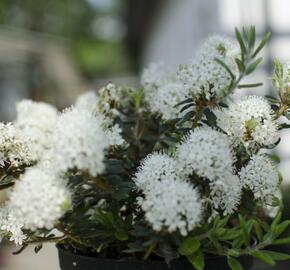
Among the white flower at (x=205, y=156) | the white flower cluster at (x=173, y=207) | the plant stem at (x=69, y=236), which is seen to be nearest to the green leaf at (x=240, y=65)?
the white flower at (x=205, y=156)

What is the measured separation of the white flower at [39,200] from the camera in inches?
29.9

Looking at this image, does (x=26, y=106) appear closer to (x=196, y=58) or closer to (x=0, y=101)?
(x=196, y=58)

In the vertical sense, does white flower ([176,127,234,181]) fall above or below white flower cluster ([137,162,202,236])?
above

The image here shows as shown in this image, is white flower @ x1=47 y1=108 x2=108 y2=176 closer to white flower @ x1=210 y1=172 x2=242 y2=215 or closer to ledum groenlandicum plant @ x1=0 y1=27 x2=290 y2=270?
ledum groenlandicum plant @ x1=0 y1=27 x2=290 y2=270

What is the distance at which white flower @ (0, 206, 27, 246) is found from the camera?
907 mm

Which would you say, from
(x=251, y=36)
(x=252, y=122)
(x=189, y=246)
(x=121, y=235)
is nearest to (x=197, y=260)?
(x=189, y=246)

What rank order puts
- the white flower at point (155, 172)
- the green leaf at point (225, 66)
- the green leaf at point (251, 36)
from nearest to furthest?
1. the white flower at point (155, 172)
2. the green leaf at point (225, 66)
3. the green leaf at point (251, 36)

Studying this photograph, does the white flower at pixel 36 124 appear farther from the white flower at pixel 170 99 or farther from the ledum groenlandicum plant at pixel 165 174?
the white flower at pixel 170 99

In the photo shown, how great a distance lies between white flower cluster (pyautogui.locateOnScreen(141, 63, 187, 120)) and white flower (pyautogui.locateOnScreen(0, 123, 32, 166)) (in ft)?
0.92

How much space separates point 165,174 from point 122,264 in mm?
163

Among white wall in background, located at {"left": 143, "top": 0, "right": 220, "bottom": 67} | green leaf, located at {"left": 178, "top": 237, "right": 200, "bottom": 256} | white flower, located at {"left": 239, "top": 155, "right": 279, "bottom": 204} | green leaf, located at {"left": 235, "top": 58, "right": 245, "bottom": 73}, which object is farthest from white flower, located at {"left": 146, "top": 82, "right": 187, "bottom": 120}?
white wall in background, located at {"left": 143, "top": 0, "right": 220, "bottom": 67}

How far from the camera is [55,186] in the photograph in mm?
793

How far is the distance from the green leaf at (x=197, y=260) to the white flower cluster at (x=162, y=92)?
310 mm

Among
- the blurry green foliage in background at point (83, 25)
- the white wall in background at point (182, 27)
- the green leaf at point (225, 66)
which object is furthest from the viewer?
the blurry green foliage in background at point (83, 25)
